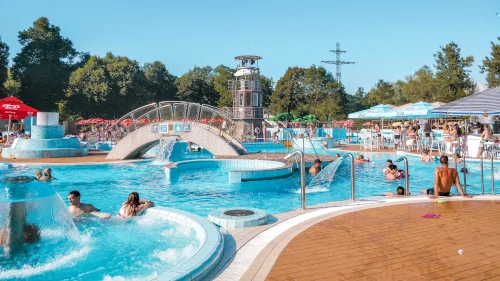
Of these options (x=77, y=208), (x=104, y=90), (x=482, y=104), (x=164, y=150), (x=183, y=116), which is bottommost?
(x=77, y=208)

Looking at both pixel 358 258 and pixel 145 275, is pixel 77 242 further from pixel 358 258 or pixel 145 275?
pixel 358 258

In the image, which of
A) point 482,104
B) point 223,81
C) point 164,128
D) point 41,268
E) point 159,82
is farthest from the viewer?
point 223,81

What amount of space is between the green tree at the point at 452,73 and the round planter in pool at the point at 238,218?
34875 millimetres

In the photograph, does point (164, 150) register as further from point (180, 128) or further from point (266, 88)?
point (266, 88)

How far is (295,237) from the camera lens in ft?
17.9

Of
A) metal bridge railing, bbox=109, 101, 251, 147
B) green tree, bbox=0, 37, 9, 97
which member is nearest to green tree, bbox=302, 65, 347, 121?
metal bridge railing, bbox=109, 101, 251, 147

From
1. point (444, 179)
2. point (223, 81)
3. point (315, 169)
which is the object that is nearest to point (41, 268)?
point (444, 179)

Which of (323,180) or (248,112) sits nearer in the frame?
(323,180)

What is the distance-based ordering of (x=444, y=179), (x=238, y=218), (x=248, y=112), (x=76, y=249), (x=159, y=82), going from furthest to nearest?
(x=159, y=82)
(x=248, y=112)
(x=444, y=179)
(x=238, y=218)
(x=76, y=249)

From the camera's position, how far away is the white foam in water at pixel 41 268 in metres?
4.77

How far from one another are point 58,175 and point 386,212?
11871 mm

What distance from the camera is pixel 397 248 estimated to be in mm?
4887

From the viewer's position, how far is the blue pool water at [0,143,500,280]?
5.38 meters

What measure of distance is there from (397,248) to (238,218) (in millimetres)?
2411
